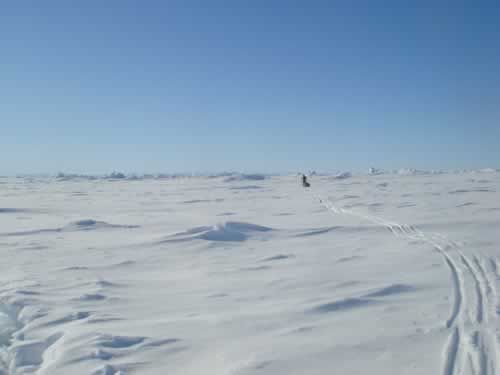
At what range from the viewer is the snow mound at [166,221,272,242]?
8752 mm

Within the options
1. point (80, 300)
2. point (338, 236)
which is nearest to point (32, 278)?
point (80, 300)

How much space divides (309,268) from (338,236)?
302 cm

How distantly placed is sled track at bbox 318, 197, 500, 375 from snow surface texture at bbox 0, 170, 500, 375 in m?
0.02

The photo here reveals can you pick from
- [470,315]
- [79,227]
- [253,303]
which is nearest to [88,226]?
[79,227]

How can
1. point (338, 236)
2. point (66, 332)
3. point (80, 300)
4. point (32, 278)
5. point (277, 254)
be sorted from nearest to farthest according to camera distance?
point (66, 332) → point (80, 300) → point (32, 278) → point (277, 254) → point (338, 236)

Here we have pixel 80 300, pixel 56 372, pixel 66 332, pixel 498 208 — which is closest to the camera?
pixel 56 372

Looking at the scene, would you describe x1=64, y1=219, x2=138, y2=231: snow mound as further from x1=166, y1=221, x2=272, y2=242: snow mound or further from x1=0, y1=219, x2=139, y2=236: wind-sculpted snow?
x1=166, y1=221, x2=272, y2=242: snow mound

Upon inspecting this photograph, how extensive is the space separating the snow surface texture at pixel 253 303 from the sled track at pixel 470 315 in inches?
0.6

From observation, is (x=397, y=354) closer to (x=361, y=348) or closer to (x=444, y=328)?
(x=361, y=348)

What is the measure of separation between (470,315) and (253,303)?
2419 millimetres

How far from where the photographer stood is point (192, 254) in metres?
7.56

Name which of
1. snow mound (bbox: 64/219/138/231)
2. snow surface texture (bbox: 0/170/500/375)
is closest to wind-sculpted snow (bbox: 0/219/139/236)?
snow mound (bbox: 64/219/138/231)

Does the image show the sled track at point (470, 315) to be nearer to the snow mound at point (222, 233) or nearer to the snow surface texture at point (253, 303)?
the snow surface texture at point (253, 303)

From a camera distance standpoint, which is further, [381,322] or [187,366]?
[381,322]
